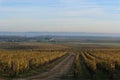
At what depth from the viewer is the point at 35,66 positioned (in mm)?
39031

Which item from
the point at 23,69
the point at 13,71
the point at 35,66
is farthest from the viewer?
the point at 35,66

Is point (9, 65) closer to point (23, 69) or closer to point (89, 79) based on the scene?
point (23, 69)

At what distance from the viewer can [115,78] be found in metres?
27.4

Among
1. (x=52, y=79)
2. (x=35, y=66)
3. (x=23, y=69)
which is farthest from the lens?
(x=35, y=66)

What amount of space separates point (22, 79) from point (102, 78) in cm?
615

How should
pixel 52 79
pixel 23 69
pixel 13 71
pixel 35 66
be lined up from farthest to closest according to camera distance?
pixel 35 66, pixel 23 69, pixel 13 71, pixel 52 79

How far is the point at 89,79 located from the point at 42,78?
3694 millimetres

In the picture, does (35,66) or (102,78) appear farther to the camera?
(35,66)

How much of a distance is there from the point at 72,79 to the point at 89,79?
131 centimetres

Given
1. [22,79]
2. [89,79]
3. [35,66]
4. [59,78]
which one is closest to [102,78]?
[89,79]

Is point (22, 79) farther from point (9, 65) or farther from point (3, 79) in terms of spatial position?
point (9, 65)

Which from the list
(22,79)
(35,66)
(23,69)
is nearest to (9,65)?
(23,69)

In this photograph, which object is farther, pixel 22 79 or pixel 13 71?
pixel 13 71

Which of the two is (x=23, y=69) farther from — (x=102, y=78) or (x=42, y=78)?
(x=102, y=78)
